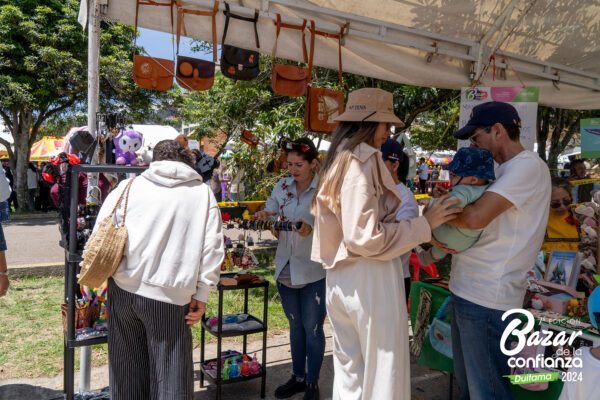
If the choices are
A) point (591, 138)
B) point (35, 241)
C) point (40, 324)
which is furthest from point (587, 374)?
point (35, 241)

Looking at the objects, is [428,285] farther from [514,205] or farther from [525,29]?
[525,29]

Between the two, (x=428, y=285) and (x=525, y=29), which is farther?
(x=525, y=29)

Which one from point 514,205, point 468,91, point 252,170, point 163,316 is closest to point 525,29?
point 468,91

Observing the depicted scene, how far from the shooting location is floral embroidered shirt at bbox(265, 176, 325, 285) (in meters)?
3.37

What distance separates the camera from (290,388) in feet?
11.6

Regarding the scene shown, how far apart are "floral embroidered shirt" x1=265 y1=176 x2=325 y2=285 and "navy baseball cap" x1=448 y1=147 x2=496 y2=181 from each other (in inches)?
56.4

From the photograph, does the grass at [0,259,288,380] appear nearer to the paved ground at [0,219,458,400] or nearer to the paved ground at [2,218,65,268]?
the paved ground at [0,219,458,400]

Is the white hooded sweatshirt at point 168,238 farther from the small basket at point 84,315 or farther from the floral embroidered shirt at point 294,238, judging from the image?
the floral embroidered shirt at point 294,238

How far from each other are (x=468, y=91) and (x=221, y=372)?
123 inches

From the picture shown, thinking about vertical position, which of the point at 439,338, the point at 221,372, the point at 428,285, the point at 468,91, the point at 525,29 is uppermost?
the point at 525,29

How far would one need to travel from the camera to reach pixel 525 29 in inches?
161

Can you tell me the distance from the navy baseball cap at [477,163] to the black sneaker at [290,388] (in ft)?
7.13

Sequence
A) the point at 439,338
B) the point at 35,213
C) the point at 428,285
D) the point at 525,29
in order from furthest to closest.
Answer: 1. the point at 35,213
2. the point at 525,29
3. the point at 428,285
4. the point at 439,338

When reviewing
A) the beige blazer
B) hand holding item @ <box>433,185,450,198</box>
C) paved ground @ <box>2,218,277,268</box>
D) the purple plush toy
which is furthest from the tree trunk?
hand holding item @ <box>433,185,450,198</box>
